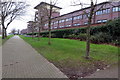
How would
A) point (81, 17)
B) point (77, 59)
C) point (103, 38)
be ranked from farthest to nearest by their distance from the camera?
point (81, 17) < point (103, 38) < point (77, 59)

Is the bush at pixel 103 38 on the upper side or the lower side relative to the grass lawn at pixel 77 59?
upper

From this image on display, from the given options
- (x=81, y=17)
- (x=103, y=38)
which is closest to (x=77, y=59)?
(x=103, y=38)

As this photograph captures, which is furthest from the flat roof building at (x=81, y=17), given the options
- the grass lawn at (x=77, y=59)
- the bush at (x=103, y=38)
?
the grass lawn at (x=77, y=59)

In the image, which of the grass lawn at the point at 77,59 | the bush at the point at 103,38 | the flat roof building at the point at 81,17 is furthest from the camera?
the flat roof building at the point at 81,17

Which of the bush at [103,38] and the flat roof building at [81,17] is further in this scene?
the flat roof building at [81,17]

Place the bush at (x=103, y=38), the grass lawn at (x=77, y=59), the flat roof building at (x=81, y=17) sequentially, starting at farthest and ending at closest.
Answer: the flat roof building at (x=81, y=17) → the bush at (x=103, y=38) → the grass lawn at (x=77, y=59)

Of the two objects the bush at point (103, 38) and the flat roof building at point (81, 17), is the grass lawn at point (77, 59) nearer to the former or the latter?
the bush at point (103, 38)

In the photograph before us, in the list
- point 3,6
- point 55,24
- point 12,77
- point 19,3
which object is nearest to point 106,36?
point 12,77

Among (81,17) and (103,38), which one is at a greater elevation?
(81,17)

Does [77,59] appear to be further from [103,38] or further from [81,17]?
[81,17]

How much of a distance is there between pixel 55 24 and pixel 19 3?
26.8m

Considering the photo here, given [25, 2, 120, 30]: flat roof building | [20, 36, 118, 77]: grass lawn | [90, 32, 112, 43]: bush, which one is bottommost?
[20, 36, 118, 77]: grass lawn

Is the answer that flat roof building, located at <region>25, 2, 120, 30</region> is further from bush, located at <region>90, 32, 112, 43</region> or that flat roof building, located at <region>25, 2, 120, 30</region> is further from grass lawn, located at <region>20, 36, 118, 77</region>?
grass lawn, located at <region>20, 36, 118, 77</region>

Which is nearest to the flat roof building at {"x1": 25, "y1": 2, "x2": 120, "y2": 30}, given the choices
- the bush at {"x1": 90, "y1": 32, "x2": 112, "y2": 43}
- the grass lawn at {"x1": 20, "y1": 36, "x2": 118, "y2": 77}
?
the bush at {"x1": 90, "y1": 32, "x2": 112, "y2": 43}
